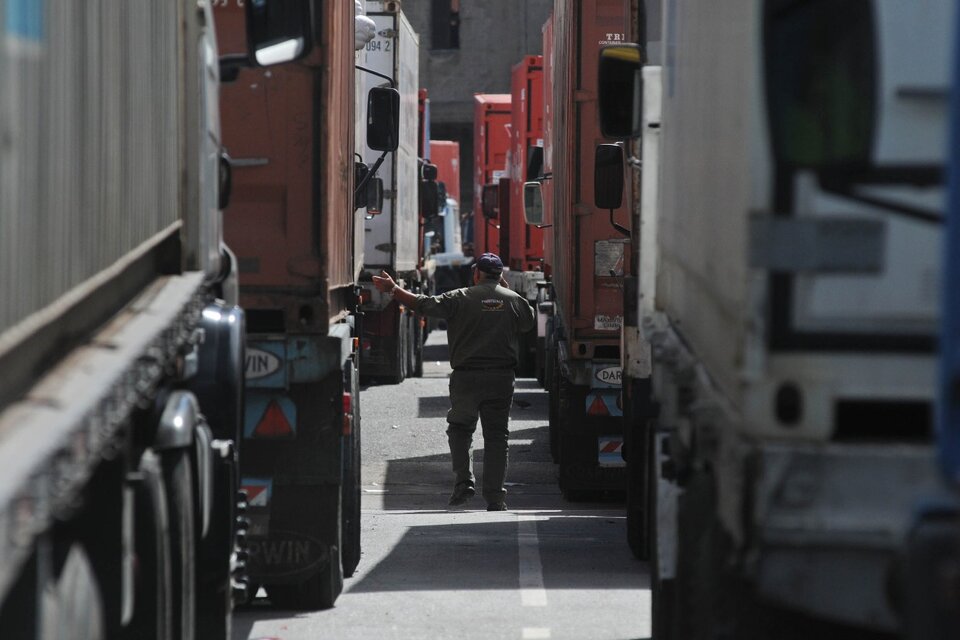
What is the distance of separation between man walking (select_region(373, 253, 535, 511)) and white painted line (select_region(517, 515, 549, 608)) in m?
0.88

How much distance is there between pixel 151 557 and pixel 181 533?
0.49 meters

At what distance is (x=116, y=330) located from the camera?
462cm

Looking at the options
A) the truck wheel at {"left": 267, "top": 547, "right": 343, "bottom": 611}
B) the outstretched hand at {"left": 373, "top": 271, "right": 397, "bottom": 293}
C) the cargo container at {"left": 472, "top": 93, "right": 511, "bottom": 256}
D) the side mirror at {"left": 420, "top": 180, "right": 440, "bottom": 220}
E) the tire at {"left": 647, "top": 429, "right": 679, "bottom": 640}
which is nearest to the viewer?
the tire at {"left": 647, "top": 429, "right": 679, "bottom": 640}

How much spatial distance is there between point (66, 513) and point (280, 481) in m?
5.43

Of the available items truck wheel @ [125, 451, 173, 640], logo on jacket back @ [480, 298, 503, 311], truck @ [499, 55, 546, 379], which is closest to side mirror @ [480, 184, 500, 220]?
truck @ [499, 55, 546, 379]

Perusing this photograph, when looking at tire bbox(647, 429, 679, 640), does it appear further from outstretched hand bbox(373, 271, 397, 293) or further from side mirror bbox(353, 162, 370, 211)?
outstretched hand bbox(373, 271, 397, 293)

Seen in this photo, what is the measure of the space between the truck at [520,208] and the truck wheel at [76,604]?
17.6 m

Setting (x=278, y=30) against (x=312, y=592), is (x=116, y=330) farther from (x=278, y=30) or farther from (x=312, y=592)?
(x=312, y=592)

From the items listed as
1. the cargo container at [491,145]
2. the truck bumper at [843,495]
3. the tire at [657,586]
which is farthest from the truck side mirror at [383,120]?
the cargo container at [491,145]

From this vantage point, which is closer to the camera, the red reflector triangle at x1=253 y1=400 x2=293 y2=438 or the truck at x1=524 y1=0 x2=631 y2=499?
the red reflector triangle at x1=253 y1=400 x2=293 y2=438

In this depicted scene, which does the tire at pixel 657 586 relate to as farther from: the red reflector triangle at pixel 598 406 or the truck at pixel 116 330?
the red reflector triangle at pixel 598 406

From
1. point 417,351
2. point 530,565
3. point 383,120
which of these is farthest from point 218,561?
point 417,351

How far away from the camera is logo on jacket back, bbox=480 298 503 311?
544 inches

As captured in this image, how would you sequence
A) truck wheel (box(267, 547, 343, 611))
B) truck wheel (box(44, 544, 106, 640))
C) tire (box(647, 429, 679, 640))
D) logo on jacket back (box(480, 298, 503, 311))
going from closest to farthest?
1. truck wheel (box(44, 544, 106, 640))
2. tire (box(647, 429, 679, 640))
3. truck wheel (box(267, 547, 343, 611))
4. logo on jacket back (box(480, 298, 503, 311))
